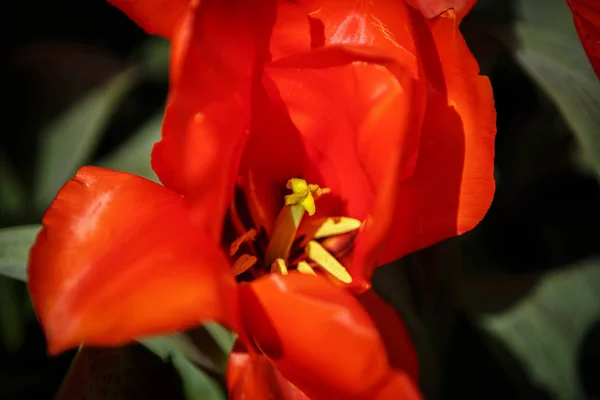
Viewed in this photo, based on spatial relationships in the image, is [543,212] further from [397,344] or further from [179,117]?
[179,117]

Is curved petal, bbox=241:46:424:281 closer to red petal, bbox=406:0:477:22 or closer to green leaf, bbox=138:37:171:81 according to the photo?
red petal, bbox=406:0:477:22

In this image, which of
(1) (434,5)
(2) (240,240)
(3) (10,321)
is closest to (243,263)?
(2) (240,240)

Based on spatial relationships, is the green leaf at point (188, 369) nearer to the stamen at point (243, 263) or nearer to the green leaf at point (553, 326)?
the stamen at point (243, 263)

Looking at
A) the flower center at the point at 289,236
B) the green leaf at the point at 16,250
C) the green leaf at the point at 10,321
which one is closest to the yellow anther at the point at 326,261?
the flower center at the point at 289,236

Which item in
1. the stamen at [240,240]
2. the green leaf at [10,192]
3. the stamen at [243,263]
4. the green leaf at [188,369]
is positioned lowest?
the green leaf at [188,369]

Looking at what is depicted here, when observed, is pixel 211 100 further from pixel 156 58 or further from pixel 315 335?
pixel 156 58

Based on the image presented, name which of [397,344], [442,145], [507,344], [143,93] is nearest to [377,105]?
[442,145]
